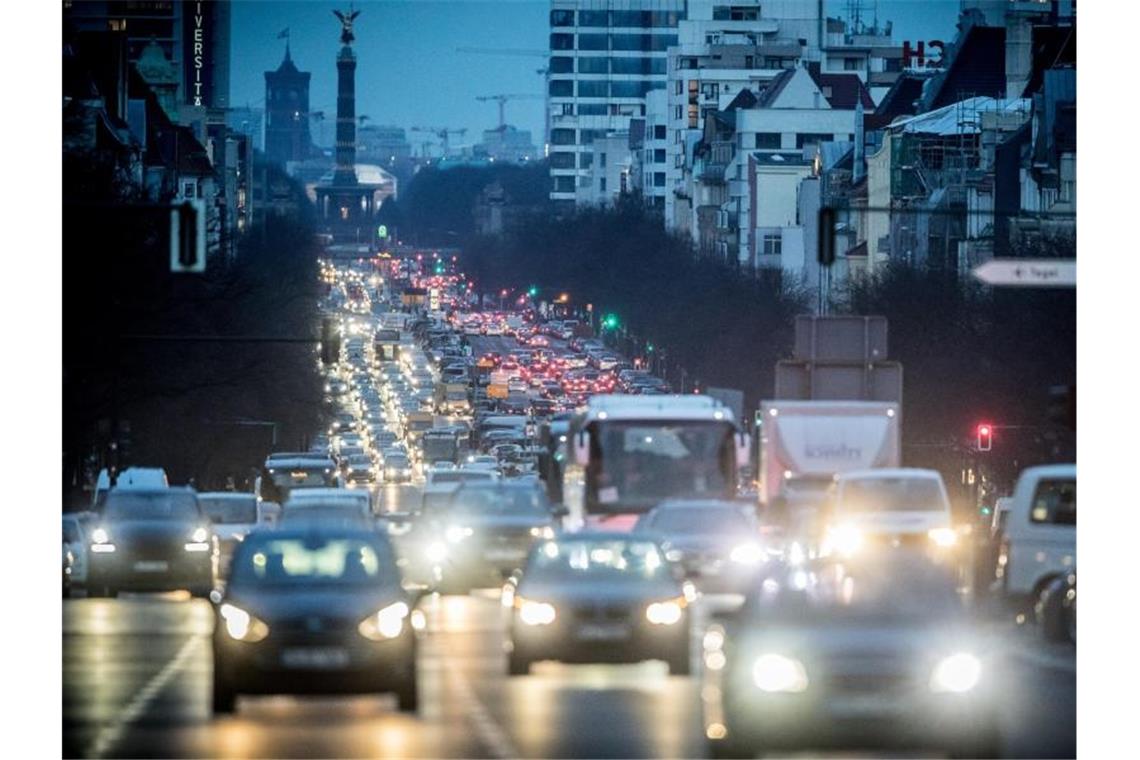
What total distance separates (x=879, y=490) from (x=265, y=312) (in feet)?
158

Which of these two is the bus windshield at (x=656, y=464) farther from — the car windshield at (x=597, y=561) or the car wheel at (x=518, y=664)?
the car wheel at (x=518, y=664)

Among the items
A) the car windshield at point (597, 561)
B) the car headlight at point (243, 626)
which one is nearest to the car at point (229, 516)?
the car windshield at point (597, 561)

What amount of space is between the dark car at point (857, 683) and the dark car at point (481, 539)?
25052 mm

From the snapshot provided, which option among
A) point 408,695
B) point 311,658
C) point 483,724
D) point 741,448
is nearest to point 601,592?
point 408,695

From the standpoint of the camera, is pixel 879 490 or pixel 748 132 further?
pixel 748 132

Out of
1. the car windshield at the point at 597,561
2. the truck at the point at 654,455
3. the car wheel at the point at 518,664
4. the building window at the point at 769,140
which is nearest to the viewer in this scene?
the car wheel at the point at 518,664

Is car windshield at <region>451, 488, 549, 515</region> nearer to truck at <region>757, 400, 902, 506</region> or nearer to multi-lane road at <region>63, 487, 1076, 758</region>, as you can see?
truck at <region>757, 400, 902, 506</region>

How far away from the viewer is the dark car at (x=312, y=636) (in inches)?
1073

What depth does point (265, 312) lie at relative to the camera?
93062 mm

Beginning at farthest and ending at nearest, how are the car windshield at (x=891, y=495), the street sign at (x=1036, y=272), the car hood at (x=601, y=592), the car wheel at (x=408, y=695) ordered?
the car windshield at (x=891, y=495) → the street sign at (x=1036, y=272) → the car hood at (x=601, y=592) → the car wheel at (x=408, y=695)
